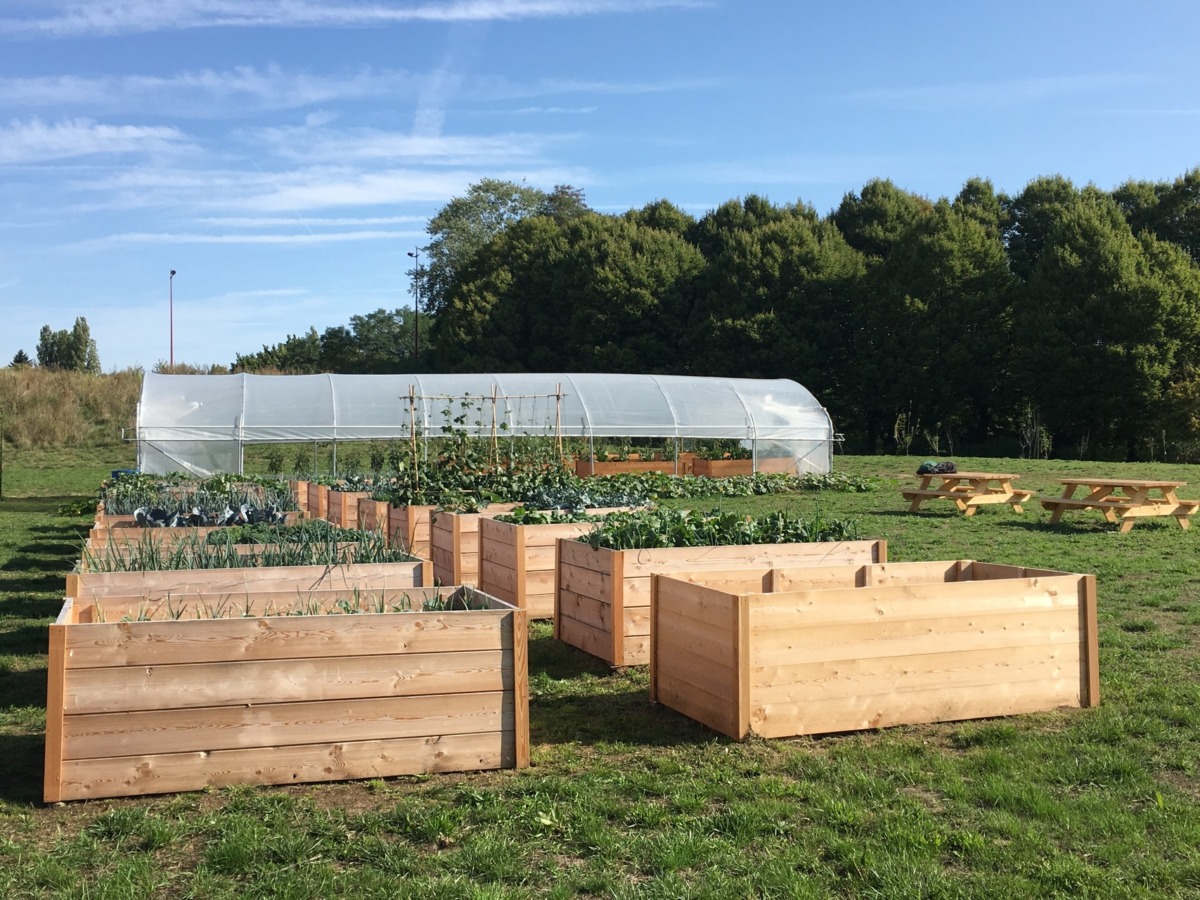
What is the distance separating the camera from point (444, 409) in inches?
771

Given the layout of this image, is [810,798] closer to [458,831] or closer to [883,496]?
[458,831]

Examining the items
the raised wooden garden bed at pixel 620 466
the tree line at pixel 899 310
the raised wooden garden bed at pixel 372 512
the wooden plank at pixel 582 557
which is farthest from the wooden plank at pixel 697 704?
the tree line at pixel 899 310

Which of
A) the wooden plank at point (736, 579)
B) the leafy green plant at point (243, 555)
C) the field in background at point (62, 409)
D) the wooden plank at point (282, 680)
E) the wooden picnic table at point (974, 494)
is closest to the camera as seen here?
the wooden plank at point (282, 680)

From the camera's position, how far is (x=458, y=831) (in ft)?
12.3

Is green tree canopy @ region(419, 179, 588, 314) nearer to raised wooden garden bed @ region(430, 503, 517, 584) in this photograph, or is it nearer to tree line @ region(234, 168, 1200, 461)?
tree line @ region(234, 168, 1200, 461)

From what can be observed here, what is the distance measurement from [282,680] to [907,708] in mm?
2792

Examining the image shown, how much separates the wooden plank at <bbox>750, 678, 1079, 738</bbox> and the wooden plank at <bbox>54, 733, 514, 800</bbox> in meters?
1.22

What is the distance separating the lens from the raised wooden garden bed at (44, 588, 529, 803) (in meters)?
4.16

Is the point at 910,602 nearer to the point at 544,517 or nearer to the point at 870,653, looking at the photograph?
the point at 870,653

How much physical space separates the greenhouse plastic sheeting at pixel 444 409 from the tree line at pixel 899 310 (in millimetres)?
5491

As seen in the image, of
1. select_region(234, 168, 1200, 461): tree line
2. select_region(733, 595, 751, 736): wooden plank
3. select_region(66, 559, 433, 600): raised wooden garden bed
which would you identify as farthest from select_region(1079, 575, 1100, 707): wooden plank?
select_region(234, 168, 1200, 461): tree line

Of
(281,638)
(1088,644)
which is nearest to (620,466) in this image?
(1088,644)

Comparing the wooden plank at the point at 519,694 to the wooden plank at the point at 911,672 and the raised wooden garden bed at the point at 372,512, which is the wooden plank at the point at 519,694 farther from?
the raised wooden garden bed at the point at 372,512

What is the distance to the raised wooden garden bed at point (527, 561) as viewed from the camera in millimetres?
7605
